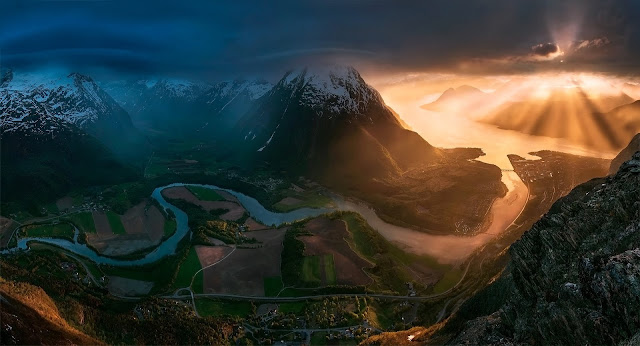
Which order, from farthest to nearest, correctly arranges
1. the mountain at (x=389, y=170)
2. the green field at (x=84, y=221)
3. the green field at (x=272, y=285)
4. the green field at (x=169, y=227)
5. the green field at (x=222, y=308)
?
the mountain at (x=389, y=170)
the green field at (x=84, y=221)
the green field at (x=169, y=227)
the green field at (x=272, y=285)
the green field at (x=222, y=308)

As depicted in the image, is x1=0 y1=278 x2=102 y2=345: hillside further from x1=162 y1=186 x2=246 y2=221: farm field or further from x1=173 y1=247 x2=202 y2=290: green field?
x1=162 y1=186 x2=246 y2=221: farm field

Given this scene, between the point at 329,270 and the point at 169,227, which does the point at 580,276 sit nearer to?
the point at 329,270

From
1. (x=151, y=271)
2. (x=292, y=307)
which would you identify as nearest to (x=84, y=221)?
(x=151, y=271)

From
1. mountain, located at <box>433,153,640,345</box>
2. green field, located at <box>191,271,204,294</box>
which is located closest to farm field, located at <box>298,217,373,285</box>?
green field, located at <box>191,271,204,294</box>

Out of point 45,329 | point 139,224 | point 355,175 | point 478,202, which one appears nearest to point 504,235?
point 478,202

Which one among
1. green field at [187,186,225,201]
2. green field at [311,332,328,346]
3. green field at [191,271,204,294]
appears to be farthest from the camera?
green field at [187,186,225,201]

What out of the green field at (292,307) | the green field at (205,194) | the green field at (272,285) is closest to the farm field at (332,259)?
the green field at (272,285)

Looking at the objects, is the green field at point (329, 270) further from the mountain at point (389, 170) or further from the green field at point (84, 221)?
the green field at point (84, 221)
